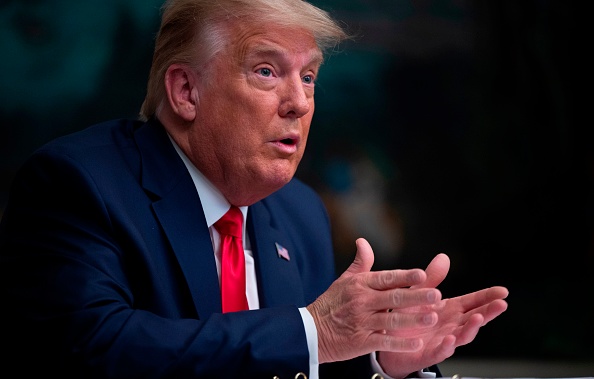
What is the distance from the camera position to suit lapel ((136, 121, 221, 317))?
229 cm

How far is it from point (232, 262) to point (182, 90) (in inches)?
20.3

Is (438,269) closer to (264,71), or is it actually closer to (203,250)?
(203,250)

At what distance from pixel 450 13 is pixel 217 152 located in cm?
195

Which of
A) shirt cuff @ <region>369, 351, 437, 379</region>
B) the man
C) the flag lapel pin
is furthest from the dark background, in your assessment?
shirt cuff @ <region>369, 351, 437, 379</region>

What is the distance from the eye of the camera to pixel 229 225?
252 centimetres

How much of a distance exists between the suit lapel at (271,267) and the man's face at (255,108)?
0.20m

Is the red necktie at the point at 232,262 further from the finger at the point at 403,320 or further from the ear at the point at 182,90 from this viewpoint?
the finger at the point at 403,320

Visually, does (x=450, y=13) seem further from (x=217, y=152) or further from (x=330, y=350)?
(x=330, y=350)

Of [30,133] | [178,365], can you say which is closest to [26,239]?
[178,365]

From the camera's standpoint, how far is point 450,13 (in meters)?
4.02

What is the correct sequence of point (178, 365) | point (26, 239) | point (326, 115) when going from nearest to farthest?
point (178, 365), point (26, 239), point (326, 115)

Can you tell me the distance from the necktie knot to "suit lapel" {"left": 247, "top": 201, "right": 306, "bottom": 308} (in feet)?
0.27

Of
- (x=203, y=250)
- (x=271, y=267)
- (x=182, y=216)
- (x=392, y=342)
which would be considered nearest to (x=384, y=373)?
(x=392, y=342)

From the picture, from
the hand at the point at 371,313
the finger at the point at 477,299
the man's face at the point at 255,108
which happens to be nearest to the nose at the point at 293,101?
the man's face at the point at 255,108
